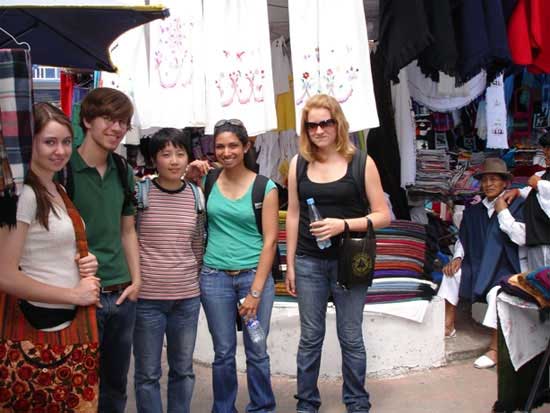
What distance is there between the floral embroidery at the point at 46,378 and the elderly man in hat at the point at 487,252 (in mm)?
3365

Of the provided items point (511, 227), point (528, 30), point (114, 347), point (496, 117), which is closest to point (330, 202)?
point (114, 347)

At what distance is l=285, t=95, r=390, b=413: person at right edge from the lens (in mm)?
3715

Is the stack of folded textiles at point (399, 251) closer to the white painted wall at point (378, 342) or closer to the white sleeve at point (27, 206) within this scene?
the white painted wall at point (378, 342)

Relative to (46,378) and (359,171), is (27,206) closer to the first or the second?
(46,378)

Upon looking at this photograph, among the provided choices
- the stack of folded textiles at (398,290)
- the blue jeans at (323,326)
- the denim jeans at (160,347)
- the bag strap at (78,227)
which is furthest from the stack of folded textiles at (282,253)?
the bag strap at (78,227)

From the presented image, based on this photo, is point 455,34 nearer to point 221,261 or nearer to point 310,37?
point 310,37

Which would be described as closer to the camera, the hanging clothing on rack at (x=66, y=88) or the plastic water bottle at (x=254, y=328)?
the plastic water bottle at (x=254, y=328)

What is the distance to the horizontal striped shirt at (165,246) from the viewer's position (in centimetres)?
338

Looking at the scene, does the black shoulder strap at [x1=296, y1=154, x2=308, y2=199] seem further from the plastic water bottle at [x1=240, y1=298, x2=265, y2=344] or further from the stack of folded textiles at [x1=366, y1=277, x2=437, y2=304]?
the stack of folded textiles at [x1=366, y1=277, x2=437, y2=304]

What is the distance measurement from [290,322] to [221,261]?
1.46m

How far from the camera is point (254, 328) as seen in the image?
364 cm

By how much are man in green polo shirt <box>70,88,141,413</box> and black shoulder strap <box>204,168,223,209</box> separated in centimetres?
55

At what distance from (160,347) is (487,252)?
9.48 ft

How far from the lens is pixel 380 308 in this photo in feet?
16.0
